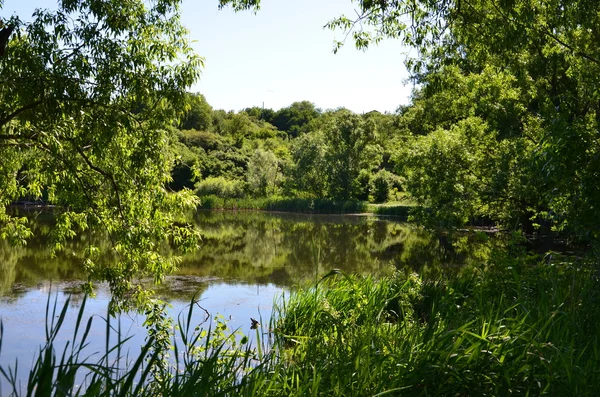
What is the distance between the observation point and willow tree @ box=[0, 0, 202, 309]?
6352 millimetres

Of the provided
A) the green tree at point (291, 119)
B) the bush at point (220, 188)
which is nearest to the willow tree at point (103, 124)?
the bush at point (220, 188)

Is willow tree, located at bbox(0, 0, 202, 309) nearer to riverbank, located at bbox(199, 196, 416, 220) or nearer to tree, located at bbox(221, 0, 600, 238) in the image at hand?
tree, located at bbox(221, 0, 600, 238)

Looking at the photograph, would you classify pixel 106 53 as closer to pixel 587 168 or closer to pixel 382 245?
pixel 587 168

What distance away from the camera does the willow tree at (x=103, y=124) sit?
6.35 m

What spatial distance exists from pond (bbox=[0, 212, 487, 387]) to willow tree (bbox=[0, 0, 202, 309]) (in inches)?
44.3

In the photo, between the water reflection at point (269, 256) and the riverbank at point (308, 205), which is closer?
the water reflection at point (269, 256)

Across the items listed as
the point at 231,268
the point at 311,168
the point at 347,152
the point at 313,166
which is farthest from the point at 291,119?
the point at 231,268

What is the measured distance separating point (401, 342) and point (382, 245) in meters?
17.3

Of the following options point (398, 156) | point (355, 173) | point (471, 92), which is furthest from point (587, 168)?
point (355, 173)

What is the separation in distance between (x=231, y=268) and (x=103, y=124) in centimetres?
926

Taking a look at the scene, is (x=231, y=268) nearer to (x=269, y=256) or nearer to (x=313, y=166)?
(x=269, y=256)

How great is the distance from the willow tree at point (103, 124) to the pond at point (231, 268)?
3.69ft

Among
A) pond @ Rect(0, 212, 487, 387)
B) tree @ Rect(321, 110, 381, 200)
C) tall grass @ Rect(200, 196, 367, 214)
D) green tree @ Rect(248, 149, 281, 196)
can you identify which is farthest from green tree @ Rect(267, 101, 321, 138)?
pond @ Rect(0, 212, 487, 387)

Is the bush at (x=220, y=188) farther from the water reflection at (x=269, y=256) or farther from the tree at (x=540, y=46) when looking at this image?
the tree at (x=540, y=46)
